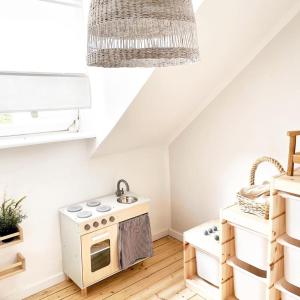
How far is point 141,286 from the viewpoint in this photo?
2666mm

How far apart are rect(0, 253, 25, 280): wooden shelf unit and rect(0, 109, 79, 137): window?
95 cm

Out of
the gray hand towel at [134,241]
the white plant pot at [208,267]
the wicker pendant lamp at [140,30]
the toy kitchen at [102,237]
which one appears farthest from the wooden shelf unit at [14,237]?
the wicker pendant lamp at [140,30]

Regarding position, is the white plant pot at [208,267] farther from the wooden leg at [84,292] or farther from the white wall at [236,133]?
the wooden leg at [84,292]

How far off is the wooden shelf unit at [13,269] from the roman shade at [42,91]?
3.63ft

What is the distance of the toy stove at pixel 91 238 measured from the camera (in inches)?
97.0

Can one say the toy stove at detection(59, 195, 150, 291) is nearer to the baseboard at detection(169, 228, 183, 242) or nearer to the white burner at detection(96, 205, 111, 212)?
the white burner at detection(96, 205, 111, 212)

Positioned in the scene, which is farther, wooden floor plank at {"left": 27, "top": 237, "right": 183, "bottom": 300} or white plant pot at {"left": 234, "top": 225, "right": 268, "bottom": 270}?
wooden floor plank at {"left": 27, "top": 237, "right": 183, "bottom": 300}

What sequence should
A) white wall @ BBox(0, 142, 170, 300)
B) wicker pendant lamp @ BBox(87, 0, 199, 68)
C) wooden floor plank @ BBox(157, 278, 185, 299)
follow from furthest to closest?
1. wooden floor plank @ BBox(157, 278, 185, 299)
2. white wall @ BBox(0, 142, 170, 300)
3. wicker pendant lamp @ BBox(87, 0, 199, 68)

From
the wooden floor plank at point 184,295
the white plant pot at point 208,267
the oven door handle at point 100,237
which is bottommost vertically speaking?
the wooden floor plank at point 184,295

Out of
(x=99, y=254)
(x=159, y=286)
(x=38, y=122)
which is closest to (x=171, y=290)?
(x=159, y=286)

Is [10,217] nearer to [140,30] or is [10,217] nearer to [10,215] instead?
[10,215]

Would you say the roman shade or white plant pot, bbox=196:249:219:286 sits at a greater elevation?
the roman shade

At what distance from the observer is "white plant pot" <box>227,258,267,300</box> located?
2053mm

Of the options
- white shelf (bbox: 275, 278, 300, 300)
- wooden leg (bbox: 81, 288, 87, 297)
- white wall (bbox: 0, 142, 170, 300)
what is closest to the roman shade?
white wall (bbox: 0, 142, 170, 300)
